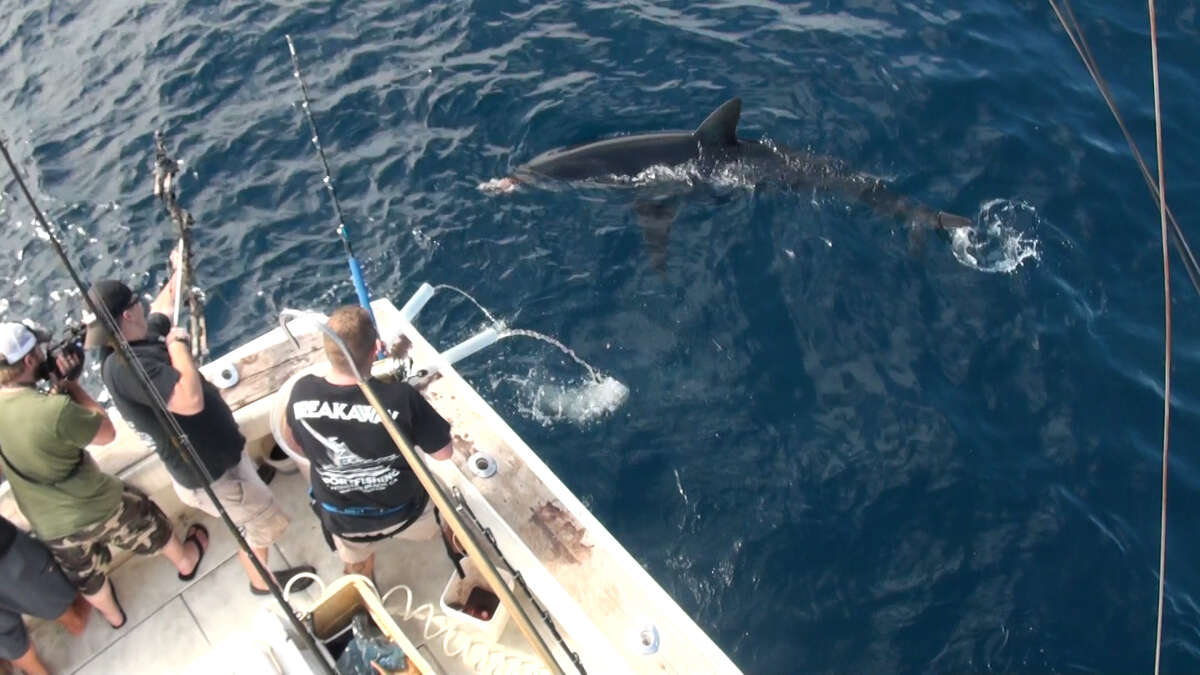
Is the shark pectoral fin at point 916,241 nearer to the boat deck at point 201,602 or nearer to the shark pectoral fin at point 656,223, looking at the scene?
the shark pectoral fin at point 656,223

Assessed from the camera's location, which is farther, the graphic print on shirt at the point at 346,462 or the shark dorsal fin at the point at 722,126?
the shark dorsal fin at the point at 722,126

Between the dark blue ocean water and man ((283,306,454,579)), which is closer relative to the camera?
man ((283,306,454,579))

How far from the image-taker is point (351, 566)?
5.68m

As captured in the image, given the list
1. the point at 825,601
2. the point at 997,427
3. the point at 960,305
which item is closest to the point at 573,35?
the point at 960,305

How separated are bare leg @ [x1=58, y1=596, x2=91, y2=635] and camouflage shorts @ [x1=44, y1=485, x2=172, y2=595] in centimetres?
24

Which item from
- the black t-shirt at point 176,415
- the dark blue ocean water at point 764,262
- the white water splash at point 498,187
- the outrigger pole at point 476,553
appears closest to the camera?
the outrigger pole at point 476,553

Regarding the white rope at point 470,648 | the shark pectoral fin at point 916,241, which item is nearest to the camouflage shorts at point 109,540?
the white rope at point 470,648

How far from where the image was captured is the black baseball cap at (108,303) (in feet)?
16.3

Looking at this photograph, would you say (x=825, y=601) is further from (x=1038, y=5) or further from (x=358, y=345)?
(x=1038, y=5)

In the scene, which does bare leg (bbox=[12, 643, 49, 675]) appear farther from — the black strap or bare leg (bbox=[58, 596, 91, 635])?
the black strap

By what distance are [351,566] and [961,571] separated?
17.2 feet

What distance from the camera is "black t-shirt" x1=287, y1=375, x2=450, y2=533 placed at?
477cm

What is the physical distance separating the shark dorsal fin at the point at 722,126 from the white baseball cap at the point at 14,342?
7765 mm

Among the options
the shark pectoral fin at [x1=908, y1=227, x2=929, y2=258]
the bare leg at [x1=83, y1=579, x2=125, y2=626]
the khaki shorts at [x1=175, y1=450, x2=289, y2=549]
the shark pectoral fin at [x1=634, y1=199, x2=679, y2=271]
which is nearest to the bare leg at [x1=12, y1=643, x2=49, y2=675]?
the bare leg at [x1=83, y1=579, x2=125, y2=626]
